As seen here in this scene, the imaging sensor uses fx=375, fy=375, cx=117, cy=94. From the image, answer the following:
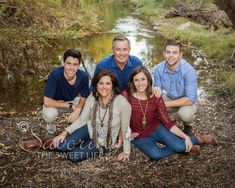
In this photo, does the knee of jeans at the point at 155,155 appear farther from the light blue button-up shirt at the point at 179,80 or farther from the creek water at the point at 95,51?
the creek water at the point at 95,51

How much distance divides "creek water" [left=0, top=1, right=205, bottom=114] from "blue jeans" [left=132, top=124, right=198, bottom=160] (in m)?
2.93

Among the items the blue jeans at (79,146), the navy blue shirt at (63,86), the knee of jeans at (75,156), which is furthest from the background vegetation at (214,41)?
the knee of jeans at (75,156)

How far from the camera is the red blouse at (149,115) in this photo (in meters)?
4.20

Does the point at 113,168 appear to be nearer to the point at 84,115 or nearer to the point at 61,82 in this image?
the point at 84,115

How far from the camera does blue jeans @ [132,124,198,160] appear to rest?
4254 mm

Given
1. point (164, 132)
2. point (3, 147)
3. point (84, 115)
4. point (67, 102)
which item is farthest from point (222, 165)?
point (3, 147)

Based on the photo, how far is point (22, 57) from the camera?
8.53 m

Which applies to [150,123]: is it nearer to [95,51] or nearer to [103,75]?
[103,75]

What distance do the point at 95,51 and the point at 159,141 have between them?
781 centimetres

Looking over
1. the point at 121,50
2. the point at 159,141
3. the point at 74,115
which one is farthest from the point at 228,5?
the point at 74,115

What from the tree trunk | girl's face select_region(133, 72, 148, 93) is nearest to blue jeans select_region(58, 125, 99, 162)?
girl's face select_region(133, 72, 148, 93)

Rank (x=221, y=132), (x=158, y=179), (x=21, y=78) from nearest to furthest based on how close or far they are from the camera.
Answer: (x=158, y=179)
(x=221, y=132)
(x=21, y=78)

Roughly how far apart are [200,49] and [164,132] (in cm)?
819

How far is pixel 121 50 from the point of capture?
4559 millimetres
